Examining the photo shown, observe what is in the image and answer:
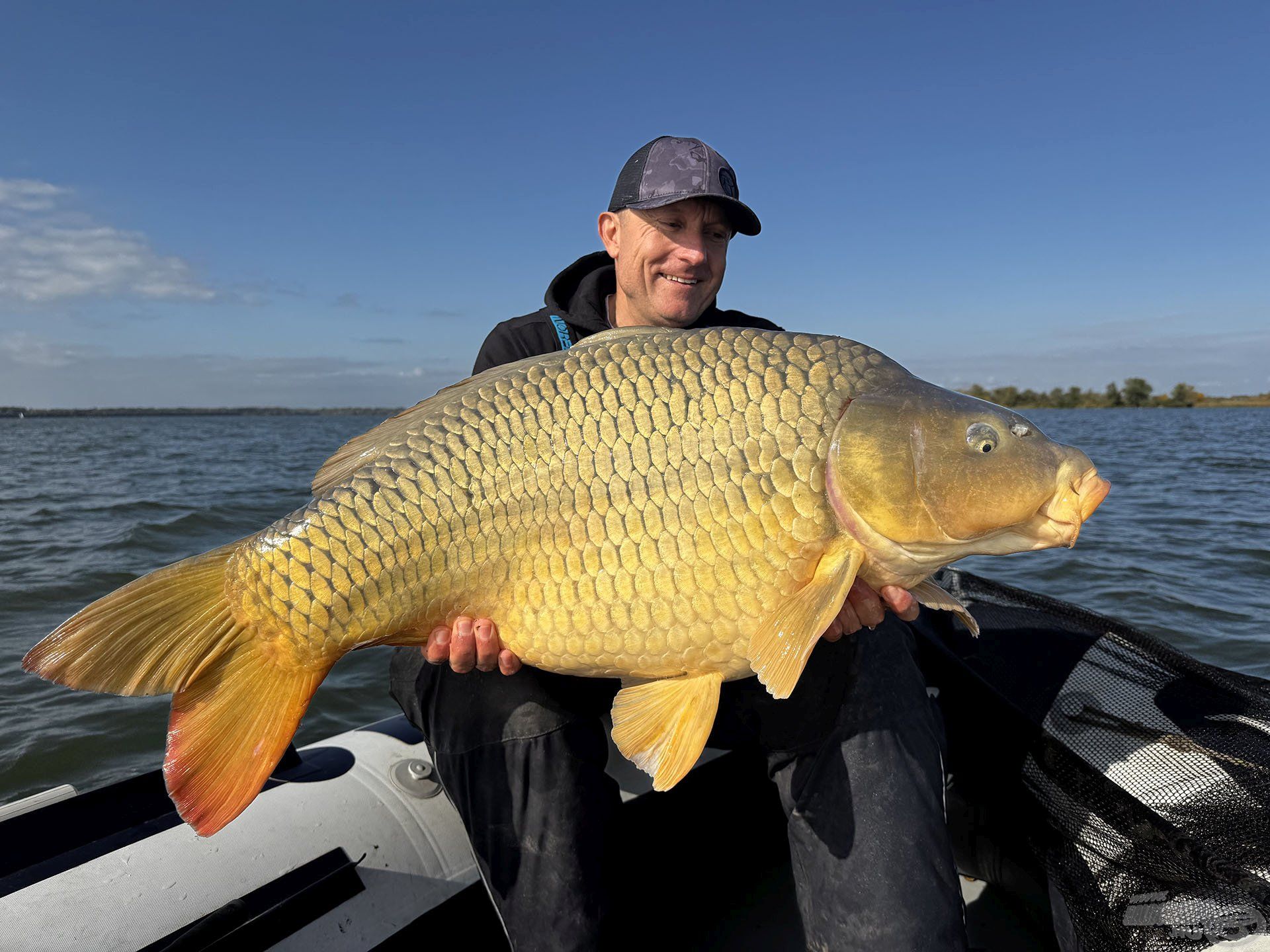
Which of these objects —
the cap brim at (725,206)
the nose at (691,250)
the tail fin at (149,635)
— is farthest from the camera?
the nose at (691,250)

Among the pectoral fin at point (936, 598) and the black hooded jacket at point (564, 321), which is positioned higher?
the black hooded jacket at point (564, 321)

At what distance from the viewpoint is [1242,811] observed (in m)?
1.62

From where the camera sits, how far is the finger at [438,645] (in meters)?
1.79

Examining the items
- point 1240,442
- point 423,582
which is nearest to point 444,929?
point 423,582

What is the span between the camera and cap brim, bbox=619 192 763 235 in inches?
96.7

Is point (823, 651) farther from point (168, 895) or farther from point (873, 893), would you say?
point (168, 895)

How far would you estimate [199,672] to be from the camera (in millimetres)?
1640

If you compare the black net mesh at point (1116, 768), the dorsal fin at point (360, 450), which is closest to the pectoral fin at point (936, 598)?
the black net mesh at point (1116, 768)

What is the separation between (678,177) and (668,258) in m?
0.25

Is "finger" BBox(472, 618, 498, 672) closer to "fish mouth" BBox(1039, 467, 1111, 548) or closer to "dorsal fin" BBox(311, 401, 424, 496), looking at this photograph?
"dorsal fin" BBox(311, 401, 424, 496)

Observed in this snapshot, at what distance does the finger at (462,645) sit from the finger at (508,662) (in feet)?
0.19

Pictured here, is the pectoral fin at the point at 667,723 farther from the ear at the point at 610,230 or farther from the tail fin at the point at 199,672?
the ear at the point at 610,230

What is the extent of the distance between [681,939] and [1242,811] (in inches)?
57.6

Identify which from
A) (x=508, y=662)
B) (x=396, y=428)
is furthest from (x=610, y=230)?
(x=508, y=662)
